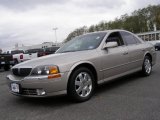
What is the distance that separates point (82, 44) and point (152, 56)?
287 cm

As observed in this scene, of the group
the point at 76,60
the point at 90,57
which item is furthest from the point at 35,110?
the point at 90,57

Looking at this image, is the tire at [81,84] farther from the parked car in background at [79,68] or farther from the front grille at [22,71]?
the front grille at [22,71]

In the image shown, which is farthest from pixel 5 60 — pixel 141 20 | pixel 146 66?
pixel 141 20

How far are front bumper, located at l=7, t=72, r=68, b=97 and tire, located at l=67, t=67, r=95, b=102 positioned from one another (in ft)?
0.50

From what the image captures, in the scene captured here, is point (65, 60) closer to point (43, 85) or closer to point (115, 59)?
point (43, 85)

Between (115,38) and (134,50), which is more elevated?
(115,38)

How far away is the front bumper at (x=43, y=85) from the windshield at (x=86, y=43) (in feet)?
4.33

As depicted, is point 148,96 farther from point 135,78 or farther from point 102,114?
point 135,78

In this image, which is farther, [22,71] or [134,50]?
[134,50]

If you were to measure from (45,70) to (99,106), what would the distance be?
1196 mm

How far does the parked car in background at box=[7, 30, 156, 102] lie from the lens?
171 inches

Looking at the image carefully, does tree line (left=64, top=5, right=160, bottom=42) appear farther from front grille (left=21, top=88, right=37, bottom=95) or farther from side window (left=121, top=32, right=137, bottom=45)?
front grille (left=21, top=88, right=37, bottom=95)

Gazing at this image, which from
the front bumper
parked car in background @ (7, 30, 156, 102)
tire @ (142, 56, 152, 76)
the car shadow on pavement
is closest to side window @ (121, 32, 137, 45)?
parked car in background @ (7, 30, 156, 102)

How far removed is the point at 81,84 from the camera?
4742mm
